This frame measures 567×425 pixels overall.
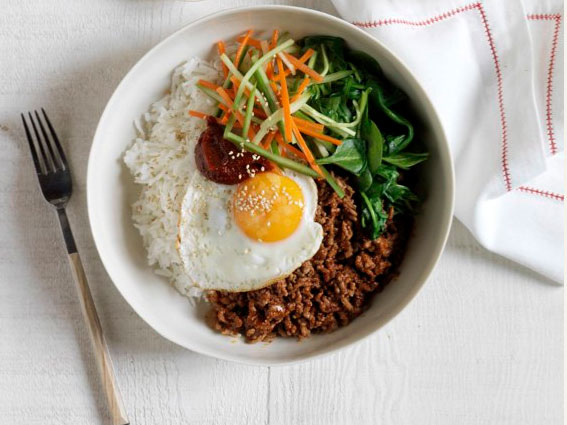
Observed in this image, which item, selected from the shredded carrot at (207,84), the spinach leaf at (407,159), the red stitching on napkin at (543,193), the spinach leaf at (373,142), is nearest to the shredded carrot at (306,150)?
the spinach leaf at (373,142)

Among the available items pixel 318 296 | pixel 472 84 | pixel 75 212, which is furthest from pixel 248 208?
pixel 472 84

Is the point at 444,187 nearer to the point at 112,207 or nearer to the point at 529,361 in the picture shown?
the point at 529,361

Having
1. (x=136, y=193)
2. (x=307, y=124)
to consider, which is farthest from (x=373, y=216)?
(x=136, y=193)

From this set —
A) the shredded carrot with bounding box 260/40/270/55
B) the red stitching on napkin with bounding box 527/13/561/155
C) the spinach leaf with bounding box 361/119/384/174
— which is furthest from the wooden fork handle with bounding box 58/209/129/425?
the red stitching on napkin with bounding box 527/13/561/155

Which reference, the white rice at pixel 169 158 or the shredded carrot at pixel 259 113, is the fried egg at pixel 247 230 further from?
the shredded carrot at pixel 259 113

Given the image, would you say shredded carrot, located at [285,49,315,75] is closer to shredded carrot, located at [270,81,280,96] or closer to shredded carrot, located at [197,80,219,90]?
shredded carrot, located at [270,81,280,96]
